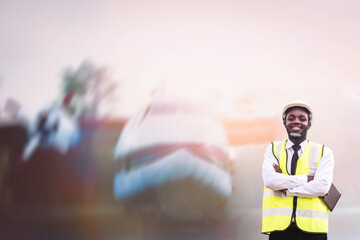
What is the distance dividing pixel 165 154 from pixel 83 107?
737mm

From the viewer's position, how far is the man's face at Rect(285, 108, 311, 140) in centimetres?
275

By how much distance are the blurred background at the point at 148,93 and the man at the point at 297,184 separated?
3.58 feet

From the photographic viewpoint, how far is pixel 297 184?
259cm

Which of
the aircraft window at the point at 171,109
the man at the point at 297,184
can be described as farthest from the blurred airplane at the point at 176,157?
the man at the point at 297,184

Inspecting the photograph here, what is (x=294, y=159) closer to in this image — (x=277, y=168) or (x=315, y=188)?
(x=277, y=168)

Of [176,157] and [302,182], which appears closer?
[302,182]

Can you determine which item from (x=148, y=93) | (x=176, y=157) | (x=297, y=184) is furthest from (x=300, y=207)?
(x=148, y=93)

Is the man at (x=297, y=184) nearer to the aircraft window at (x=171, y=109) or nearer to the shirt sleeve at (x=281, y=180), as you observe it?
the shirt sleeve at (x=281, y=180)

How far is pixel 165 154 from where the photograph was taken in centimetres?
380

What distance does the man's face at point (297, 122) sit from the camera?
2.75m

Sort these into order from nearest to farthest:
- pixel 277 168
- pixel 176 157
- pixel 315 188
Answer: pixel 315 188 → pixel 277 168 → pixel 176 157

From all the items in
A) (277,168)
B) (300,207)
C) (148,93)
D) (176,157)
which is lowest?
(300,207)

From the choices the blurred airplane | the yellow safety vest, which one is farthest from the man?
the blurred airplane

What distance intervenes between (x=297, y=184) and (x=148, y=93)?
1.61 metres
